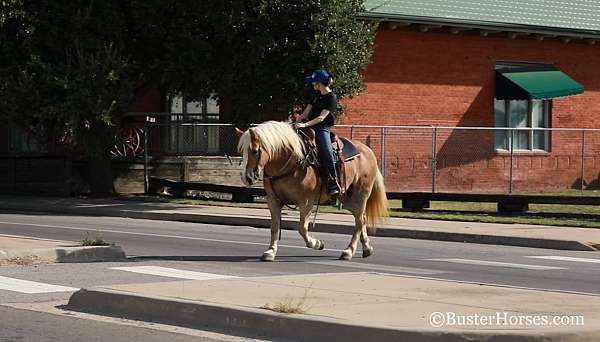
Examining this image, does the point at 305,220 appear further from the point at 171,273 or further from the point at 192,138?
the point at 192,138

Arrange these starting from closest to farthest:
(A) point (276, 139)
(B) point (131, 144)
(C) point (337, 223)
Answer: (A) point (276, 139)
(C) point (337, 223)
(B) point (131, 144)

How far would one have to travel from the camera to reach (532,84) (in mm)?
38469

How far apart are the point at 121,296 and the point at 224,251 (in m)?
6.52

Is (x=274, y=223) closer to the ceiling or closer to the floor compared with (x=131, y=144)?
closer to the floor

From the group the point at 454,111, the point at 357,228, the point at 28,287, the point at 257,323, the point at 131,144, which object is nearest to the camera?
the point at 257,323

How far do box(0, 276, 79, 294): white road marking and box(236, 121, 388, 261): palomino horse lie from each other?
302 centimetres

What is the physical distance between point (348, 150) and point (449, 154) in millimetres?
22373

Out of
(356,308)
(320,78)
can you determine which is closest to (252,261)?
(320,78)

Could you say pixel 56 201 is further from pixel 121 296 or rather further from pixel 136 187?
pixel 121 296

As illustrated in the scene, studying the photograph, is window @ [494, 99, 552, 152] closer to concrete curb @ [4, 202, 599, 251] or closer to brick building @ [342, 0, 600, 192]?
brick building @ [342, 0, 600, 192]

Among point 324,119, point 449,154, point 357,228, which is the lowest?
point 357,228

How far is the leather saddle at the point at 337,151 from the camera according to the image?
14.9m


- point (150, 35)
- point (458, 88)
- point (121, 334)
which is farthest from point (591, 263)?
point (458, 88)

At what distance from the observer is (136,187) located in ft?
109
